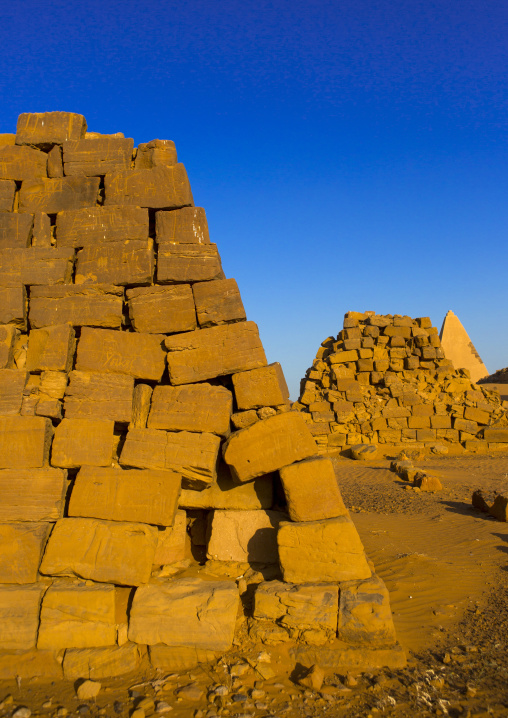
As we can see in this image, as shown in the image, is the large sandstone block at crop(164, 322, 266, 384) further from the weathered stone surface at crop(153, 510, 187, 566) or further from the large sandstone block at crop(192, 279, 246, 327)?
the weathered stone surface at crop(153, 510, 187, 566)

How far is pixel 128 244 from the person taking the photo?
532 centimetres

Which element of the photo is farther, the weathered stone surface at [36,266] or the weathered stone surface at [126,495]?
the weathered stone surface at [36,266]

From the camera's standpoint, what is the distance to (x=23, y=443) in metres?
4.63

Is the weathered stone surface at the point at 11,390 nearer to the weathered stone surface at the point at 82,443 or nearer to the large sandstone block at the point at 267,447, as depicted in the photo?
the weathered stone surface at the point at 82,443

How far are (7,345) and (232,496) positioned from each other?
273cm

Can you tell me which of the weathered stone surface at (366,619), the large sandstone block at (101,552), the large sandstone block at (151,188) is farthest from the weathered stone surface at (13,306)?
the weathered stone surface at (366,619)

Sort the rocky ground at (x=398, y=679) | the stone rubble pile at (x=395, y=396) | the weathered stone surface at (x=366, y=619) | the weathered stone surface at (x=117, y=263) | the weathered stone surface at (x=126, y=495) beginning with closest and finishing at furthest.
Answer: the rocky ground at (x=398, y=679)
the weathered stone surface at (x=366, y=619)
the weathered stone surface at (x=126, y=495)
the weathered stone surface at (x=117, y=263)
the stone rubble pile at (x=395, y=396)

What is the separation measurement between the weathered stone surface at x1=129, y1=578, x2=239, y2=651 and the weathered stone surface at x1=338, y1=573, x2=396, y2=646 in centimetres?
89

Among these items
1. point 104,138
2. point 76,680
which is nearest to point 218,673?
point 76,680

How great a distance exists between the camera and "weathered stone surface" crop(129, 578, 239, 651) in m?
3.99

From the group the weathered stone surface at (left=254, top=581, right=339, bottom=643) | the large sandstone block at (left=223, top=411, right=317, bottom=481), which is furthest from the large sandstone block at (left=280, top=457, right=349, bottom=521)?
the weathered stone surface at (left=254, top=581, right=339, bottom=643)

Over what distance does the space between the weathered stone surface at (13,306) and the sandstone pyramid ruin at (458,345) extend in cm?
3005

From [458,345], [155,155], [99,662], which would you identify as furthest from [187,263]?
[458,345]

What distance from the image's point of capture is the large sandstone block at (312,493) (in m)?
4.49
